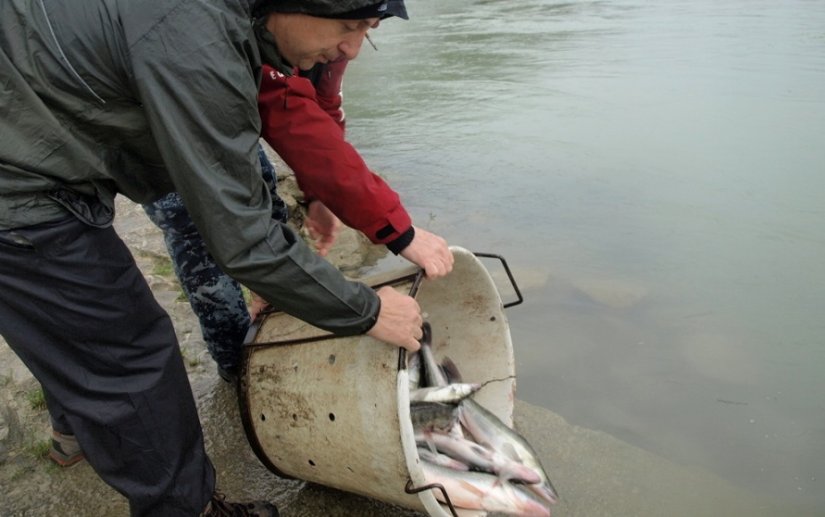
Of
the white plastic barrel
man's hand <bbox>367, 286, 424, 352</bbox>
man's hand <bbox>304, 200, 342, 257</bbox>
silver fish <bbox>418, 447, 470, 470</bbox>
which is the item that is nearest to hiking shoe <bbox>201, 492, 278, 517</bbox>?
the white plastic barrel

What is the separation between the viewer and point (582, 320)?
14.6 feet

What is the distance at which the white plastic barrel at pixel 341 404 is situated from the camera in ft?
7.16

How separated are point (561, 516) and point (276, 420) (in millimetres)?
1244

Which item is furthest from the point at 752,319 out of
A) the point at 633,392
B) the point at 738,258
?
the point at 633,392

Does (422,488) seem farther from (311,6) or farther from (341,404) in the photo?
(311,6)

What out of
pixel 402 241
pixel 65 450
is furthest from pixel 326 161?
pixel 65 450

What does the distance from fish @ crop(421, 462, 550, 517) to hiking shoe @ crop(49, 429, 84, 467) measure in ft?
4.90

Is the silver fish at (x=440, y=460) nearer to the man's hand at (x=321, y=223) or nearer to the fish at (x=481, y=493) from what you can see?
the fish at (x=481, y=493)

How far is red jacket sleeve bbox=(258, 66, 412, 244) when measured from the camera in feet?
8.11

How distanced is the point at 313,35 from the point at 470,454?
159 centimetres

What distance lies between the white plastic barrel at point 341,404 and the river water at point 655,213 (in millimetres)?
1267

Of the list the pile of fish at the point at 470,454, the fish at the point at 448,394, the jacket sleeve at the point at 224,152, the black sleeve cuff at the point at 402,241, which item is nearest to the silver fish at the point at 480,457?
the pile of fish at the point at 470,454

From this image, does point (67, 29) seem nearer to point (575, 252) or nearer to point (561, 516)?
point (561, 516)

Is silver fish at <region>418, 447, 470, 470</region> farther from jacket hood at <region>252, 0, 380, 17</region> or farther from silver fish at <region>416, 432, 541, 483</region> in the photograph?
jacket hood at <region>252, 0, 380, 17</region>
